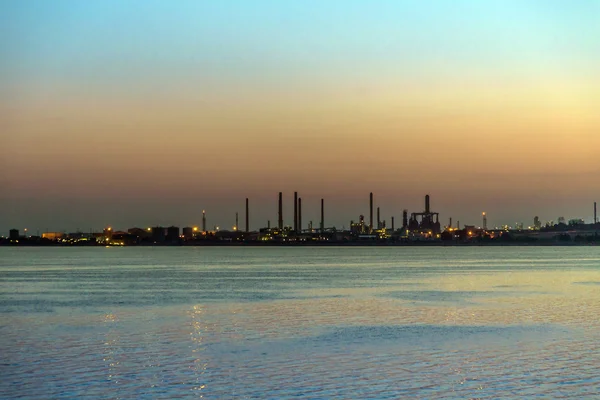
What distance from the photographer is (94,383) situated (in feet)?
73.0

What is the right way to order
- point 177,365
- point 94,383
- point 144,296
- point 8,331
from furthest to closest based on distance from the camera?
point 144,296, point 8,331, point 177,365, point 94,383

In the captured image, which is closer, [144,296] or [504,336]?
[504,336]

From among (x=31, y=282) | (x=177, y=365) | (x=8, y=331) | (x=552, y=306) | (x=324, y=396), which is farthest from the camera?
(x=31, y=282)

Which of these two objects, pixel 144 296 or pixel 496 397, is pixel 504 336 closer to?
pixel 496 397

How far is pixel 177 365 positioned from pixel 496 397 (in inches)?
365

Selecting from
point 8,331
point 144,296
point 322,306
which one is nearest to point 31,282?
point 144,296

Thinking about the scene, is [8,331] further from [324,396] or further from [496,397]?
[496,397]

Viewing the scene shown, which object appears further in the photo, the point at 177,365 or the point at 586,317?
the point at 586,317

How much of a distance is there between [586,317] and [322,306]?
13.4 m

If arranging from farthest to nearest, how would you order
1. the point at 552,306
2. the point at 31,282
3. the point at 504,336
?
the point at 31,282
the point at 552,306
the point at 504,336

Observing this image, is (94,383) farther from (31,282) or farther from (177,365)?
(31,282)

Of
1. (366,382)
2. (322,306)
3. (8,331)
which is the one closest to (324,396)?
(366,382)

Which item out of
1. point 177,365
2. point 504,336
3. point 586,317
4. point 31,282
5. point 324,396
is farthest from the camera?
point 31,282

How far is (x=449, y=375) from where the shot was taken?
23562 millimetres
